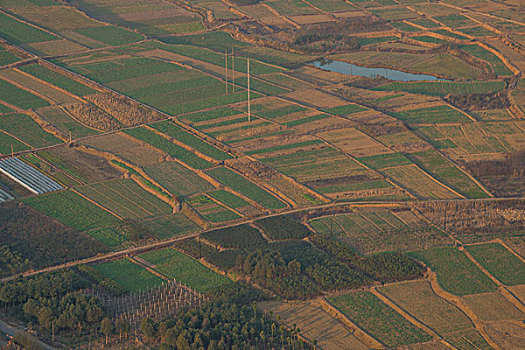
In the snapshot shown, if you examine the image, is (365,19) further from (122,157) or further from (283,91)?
(122,157)

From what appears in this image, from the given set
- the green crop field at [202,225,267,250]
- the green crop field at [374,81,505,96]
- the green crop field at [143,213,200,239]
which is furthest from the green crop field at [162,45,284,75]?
the green crop field at [202,225,267,250]

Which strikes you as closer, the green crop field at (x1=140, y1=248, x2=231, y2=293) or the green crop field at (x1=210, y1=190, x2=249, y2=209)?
the green crop field at (x1=140, y1=248, x2=231, y2=293)

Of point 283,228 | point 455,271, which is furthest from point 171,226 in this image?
point 455,271

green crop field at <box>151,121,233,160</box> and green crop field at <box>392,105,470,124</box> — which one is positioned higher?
green crop field at <box>392,105,470,124</box>

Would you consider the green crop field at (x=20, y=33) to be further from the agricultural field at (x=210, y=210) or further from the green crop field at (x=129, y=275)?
the green crop field at (x=129, y=275)

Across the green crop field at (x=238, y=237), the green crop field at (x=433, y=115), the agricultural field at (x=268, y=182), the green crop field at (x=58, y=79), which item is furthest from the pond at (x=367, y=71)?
the green crop field at (x=238, y=237)

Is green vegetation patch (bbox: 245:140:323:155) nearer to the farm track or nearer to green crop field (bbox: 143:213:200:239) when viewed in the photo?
the farm track

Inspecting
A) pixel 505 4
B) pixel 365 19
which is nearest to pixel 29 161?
pixel 365 19
